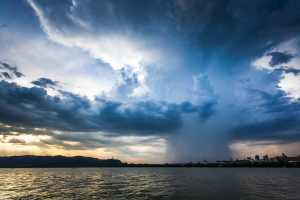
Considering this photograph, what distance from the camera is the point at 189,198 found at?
48531 mm

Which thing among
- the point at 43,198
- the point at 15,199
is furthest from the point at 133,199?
the point at 15,199

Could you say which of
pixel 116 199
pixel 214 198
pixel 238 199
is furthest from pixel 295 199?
pixel 116 199

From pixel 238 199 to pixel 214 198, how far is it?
16.0 feet

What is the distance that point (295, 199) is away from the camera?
46.9 meters

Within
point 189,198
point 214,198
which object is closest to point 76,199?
point 189,198

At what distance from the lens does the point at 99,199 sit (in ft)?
159

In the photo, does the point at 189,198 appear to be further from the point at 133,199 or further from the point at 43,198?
the point at 43,198

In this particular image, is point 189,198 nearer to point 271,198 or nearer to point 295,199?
point 271,198

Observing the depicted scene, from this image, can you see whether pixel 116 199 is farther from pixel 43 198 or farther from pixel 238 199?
pixel 238 199

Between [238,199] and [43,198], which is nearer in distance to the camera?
[238,199]

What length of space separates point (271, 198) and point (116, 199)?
33.8 meters

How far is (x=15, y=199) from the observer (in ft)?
164

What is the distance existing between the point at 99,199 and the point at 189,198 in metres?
19.4

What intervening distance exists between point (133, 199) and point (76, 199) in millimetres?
12584
